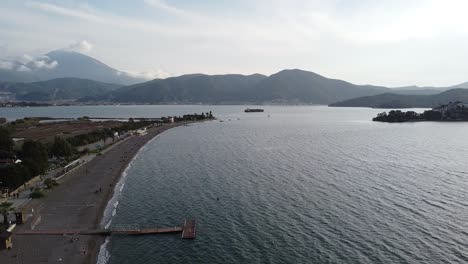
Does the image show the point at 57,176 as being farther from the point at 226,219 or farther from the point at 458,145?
the point at 458,145

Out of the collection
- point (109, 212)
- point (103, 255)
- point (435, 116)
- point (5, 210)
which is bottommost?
point (103, 255)

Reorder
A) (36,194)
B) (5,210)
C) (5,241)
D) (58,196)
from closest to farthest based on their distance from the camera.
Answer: (5,241), (5,210), (36,194), (58,196)

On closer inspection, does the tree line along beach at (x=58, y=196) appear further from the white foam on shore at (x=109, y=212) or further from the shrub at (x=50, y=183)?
the white foam on shore at (x=109, y=212)

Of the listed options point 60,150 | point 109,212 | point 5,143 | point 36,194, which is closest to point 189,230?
point 109,212

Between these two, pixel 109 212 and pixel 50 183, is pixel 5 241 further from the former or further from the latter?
pixel 50 183

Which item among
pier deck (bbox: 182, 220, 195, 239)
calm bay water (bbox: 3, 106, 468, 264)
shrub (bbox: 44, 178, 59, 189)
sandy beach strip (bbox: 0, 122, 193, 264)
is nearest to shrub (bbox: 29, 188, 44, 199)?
sandy beach strip (bbox: 0, 122, 193, 264)

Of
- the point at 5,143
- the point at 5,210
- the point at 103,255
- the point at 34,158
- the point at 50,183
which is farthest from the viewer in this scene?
the point at 5,143

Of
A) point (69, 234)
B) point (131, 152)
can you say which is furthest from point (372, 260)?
point (131, 152)
